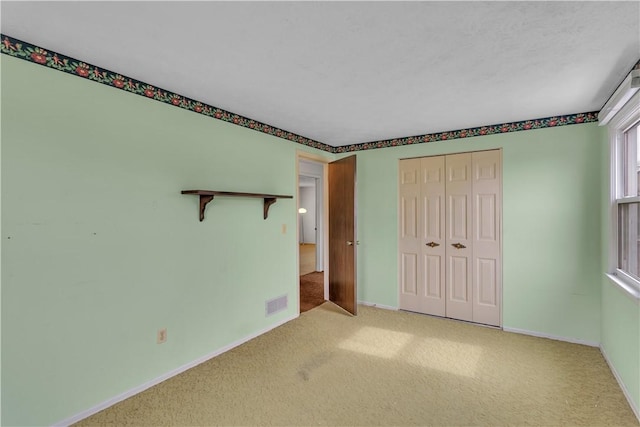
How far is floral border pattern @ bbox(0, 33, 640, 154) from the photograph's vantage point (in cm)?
180

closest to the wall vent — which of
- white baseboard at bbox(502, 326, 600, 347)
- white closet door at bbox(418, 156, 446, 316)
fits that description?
white closet door at bbox(418, 156, 446, 316)

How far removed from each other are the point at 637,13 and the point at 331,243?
3438 mm

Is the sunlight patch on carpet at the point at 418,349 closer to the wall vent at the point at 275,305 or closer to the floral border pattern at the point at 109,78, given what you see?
the wall vent at the point at 275,305

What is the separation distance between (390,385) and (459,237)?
1977 mm

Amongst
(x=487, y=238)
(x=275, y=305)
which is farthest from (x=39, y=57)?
(x=487, y=238)

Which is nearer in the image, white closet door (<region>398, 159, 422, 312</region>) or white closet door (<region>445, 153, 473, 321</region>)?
white closet door (<region>445, 153, 473, 321</region>)

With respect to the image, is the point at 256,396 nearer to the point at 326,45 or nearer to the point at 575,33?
the point at 326,45

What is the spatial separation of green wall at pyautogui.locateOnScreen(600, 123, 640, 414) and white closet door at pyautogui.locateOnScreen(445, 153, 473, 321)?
113cm

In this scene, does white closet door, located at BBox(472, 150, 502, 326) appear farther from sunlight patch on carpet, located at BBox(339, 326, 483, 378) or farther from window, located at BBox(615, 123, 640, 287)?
window, located at BBox(615, 123, 640, 287)

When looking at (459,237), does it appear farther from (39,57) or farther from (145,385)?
(39,57)

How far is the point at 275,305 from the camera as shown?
3.50 m

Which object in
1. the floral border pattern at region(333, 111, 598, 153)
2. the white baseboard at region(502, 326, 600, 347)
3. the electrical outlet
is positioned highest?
the floral border pattern at region(333, 111, 598, 153)

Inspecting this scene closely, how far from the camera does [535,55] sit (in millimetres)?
1860

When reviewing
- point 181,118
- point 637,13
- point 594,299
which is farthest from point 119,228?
point 594,299
